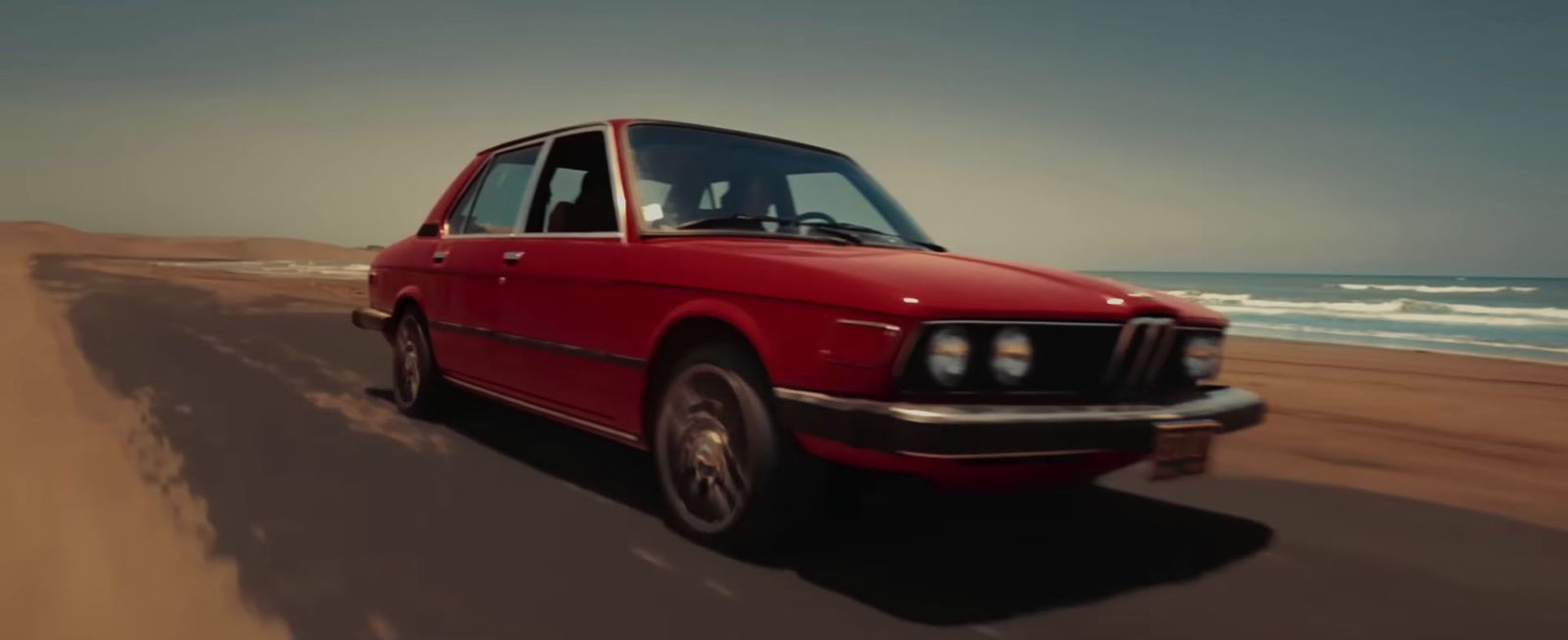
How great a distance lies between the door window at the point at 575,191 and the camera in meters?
3.85

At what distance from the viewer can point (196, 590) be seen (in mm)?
2486

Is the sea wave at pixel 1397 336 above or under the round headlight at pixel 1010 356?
under

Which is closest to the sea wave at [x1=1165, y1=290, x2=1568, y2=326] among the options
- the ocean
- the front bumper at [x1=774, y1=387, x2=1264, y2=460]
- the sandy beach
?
the ocean

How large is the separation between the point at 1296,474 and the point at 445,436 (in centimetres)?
447

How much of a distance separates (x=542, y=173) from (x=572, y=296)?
0.94 metres

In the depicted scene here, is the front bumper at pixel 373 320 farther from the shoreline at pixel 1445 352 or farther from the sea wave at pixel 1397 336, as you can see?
the sea wave at pixel 1397 336

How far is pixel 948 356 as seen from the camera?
2.58 m

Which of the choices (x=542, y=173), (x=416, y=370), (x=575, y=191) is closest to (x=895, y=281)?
(x=575, y=191)

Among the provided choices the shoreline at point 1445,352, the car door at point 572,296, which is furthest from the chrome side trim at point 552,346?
the shoreline at point 1445,352

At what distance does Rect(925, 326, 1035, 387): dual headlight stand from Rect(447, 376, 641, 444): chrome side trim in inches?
53.3

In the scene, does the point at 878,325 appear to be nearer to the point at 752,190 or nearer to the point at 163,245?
the point at 752,190

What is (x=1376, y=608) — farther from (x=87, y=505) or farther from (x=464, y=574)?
(x=87, y=505)

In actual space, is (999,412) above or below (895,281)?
below

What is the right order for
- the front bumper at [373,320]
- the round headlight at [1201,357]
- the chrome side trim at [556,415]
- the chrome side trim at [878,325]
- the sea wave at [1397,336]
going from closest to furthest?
the chrome side trim at [878,325] < the round headlight at [1201,357] < the chrome side trim at [556,415] < the front bumper at [373,320] < the sea wave at [1397,336]
